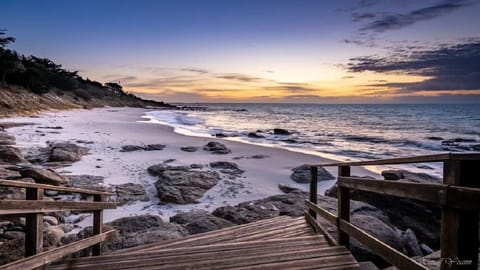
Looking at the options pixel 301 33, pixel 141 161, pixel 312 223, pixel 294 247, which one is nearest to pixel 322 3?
pixel 301 33

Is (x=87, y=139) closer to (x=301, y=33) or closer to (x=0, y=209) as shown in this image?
(x=301, y=33)

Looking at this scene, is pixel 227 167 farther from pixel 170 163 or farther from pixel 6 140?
pixel 6 140

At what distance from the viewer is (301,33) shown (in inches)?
720

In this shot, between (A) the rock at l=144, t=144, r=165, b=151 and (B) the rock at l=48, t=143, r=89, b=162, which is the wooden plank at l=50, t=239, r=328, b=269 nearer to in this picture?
(B) the rock at l=48, t=143, r=89, b=162

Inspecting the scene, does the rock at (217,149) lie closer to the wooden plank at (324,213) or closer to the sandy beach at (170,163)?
the sandy beach at (170,163)

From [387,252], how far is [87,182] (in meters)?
9.04

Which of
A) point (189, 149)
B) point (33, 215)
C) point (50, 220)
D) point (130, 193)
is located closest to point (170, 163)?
point (189, 149)

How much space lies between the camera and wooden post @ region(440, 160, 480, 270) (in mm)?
1736

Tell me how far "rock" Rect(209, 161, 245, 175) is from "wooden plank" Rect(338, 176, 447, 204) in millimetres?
9061

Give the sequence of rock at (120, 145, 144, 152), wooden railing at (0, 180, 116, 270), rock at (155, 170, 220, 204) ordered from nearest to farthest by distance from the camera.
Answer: wooden railing at (0, 180, 116, 270), rock at (155, 170, 220, 204), rock at (120, 145, 144, 152)

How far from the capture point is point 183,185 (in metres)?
9.68

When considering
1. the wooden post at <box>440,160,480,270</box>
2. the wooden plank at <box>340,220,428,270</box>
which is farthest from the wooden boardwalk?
the wooden post at <box>440,160,480,270</box>

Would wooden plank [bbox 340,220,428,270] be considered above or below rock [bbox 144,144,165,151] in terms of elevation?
above

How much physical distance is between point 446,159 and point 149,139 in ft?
63.2
